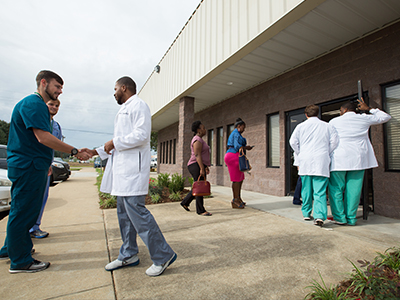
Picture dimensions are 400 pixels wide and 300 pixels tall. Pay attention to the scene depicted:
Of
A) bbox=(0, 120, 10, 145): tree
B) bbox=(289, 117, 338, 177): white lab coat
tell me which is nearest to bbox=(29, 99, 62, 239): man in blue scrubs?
bbox=(289, 117, 338, 177): white lab coat

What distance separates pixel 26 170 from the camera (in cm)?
213

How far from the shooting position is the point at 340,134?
3744mm

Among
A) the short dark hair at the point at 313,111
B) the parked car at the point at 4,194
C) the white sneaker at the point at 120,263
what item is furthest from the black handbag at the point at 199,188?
the parked car at the point at 4,194

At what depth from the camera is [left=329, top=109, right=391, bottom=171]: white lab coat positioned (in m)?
3.51

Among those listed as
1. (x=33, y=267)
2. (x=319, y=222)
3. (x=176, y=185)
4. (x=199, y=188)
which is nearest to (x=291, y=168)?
(x=319, y=222)

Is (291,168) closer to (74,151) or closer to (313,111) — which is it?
(313,111)

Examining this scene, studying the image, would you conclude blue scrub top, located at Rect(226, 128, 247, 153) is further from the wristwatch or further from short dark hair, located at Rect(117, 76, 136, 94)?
the wristwatch

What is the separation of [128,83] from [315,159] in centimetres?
299

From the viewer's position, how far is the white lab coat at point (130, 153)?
2.05m

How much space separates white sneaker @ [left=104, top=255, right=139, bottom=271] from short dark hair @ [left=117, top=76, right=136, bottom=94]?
1.68 m

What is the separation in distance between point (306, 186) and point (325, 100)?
2.72 m

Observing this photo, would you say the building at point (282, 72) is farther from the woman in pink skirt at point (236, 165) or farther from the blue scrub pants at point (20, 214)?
the blue scrub pants at point (20, 214)

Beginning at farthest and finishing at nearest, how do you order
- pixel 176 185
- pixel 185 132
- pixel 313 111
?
pixel 185 132 → pixel 176 185 → pixel 313 111

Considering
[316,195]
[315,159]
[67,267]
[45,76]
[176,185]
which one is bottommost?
[67,267]
